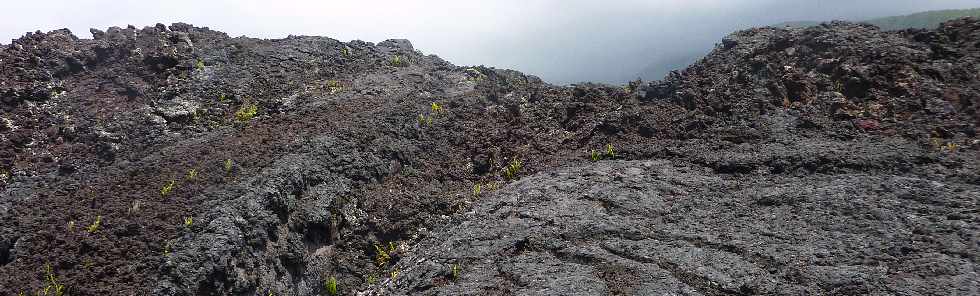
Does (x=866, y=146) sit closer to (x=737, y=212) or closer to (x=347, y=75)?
(x=737, y=212)

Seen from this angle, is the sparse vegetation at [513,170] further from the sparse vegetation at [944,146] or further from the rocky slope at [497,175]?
the sparse vegetation at [944,146]

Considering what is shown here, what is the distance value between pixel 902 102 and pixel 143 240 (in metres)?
12.9

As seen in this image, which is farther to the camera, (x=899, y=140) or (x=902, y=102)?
(x=902, y=102)

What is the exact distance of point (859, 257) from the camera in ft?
23.6

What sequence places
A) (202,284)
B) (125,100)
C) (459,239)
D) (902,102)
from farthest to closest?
(125,100)
(902,102)
(459,239)
(202,284)

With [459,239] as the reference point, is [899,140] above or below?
above

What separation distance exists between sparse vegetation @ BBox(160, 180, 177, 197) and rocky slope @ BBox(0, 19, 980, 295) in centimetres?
14

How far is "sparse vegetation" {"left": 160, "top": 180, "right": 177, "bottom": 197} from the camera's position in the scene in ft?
32.0

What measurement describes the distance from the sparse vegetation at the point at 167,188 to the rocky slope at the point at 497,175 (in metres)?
0.14

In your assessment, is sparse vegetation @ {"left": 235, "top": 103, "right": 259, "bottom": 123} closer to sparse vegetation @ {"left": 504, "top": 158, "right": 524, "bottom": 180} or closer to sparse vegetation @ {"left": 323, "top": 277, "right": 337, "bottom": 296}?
sparse vegetation @ {"left": 323, "top": 277, "right": 337, "bottom": 296}

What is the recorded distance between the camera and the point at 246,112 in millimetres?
13406

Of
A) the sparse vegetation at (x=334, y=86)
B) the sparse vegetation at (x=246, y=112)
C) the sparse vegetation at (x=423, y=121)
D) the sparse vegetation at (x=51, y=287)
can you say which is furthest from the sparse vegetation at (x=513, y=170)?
the sparse vegetation at (x=51, y=287)

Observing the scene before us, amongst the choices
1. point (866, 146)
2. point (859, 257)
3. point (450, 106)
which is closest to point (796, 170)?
point (866, 146)

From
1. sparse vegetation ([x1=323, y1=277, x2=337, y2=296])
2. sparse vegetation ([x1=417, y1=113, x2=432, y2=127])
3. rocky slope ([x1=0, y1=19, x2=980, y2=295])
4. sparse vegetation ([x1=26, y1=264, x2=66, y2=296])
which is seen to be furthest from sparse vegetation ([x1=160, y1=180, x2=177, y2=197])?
sparse vegetation ([x1=417, y1=113, x2=432, y2=127])
